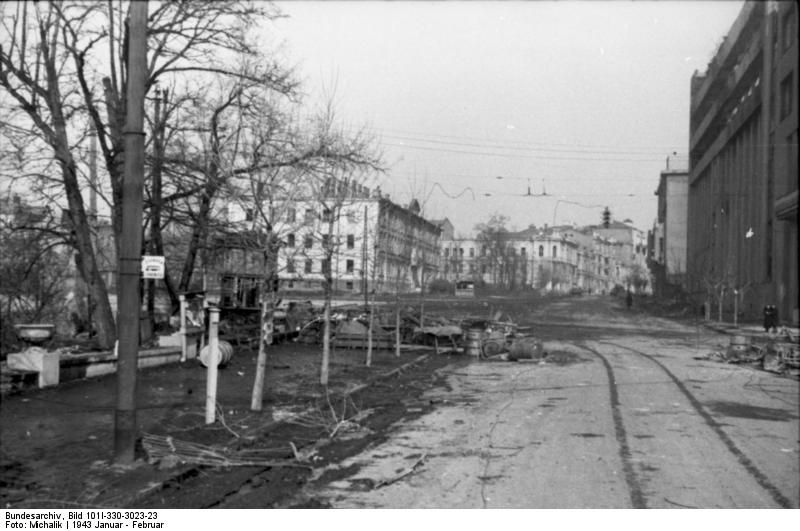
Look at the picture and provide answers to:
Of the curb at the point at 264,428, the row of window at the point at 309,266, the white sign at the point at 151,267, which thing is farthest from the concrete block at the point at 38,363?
the white sign at the point at 151,267

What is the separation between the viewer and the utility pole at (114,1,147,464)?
7.36 meters

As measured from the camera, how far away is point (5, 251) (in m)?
24.7

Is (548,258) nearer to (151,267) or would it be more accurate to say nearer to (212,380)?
(212,380)

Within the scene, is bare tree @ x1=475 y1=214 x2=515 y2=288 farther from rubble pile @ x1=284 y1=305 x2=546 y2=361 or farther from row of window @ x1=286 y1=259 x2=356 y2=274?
row of window @ x1=286 y1=259 x2=356 y2=274

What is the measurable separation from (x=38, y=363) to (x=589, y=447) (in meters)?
9.07

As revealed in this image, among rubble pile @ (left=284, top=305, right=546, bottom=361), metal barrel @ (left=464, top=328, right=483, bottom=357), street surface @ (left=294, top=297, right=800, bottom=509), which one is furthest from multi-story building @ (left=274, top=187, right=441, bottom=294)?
street surface @ (left=294, top=297, right=800, bottom=509)

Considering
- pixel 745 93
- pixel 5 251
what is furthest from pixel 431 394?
pixel 745 93

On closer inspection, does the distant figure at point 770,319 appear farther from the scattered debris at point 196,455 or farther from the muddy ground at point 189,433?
the scattered debris at point 196,455

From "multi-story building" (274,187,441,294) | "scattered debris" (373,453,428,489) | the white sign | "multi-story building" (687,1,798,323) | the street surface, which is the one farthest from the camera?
"multi-story building" (687,1,798,323)

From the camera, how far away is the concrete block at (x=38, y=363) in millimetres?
12570

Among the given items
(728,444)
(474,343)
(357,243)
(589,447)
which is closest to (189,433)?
(589,447)

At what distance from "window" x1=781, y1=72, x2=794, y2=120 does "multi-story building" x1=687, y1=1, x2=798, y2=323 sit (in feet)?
0.16

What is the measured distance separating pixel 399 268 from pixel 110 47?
986cm
